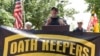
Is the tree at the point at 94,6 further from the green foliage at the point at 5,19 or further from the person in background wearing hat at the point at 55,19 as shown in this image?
the person in background wearing hat at the point at 55,19

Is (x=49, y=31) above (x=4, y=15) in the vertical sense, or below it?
above

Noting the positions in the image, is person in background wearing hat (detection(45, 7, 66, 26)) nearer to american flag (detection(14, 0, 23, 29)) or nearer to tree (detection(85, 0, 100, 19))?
american flag (detection(14, 0, 23, 29))

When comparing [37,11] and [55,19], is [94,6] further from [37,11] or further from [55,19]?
[55,19]

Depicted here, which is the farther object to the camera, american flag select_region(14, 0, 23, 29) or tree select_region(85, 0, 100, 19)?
tree select_region(85, 0, 100, 19)

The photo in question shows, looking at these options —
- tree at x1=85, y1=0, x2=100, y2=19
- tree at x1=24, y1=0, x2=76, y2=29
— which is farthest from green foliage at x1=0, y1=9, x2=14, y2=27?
tree at x1=24, y1=0, x2=76, y2=29

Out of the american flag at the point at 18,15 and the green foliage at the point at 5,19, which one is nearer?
the american flag at the point at 18,15

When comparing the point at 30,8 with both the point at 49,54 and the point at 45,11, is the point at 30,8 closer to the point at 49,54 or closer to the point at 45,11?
the point at 45,11

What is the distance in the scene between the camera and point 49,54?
24.2 ft

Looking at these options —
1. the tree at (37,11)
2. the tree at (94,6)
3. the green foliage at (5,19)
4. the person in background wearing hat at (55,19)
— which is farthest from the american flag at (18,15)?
the tree at (37,11)

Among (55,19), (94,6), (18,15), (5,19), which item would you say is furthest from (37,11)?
(55,19)

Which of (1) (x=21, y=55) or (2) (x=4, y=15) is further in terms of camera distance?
(2) (x=4, y=15)

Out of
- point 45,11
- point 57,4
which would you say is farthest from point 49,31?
point 57,4

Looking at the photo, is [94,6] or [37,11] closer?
[94,6]

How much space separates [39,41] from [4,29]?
677 millimetres
